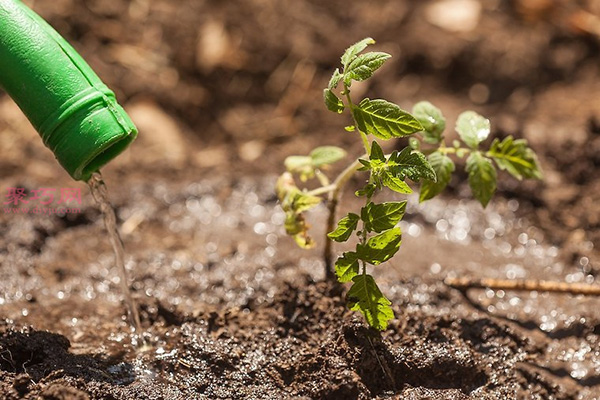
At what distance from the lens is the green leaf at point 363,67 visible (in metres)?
1.79

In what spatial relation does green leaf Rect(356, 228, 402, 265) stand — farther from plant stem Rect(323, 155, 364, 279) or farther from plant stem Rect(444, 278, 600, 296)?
plant stem Rect(444, 278, 600, 296)

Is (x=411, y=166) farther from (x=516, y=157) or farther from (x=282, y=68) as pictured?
(x=282, y=68)

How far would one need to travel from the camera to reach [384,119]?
1.83 metres

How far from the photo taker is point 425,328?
2.20m

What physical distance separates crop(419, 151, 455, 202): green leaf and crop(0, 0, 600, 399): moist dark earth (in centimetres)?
38

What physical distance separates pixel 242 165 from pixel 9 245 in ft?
3.28

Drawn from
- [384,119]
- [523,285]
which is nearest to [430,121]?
[384,119]

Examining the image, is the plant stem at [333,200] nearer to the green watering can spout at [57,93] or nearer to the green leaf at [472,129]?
the green leaf at [472,129]

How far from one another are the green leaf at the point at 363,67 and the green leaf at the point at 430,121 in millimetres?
282

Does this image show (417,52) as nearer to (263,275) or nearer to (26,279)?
(263,275)

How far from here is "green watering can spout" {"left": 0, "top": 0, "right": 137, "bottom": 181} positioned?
1910 millimetres

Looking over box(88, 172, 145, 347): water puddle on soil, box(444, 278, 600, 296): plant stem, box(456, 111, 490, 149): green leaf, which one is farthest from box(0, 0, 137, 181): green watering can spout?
box(444, 278, 600, 296): plant stem

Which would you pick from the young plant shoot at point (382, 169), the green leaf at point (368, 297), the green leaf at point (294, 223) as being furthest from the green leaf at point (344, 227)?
the green leaf at point (294, 223)

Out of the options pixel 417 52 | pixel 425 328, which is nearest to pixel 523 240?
pixel 425 328
